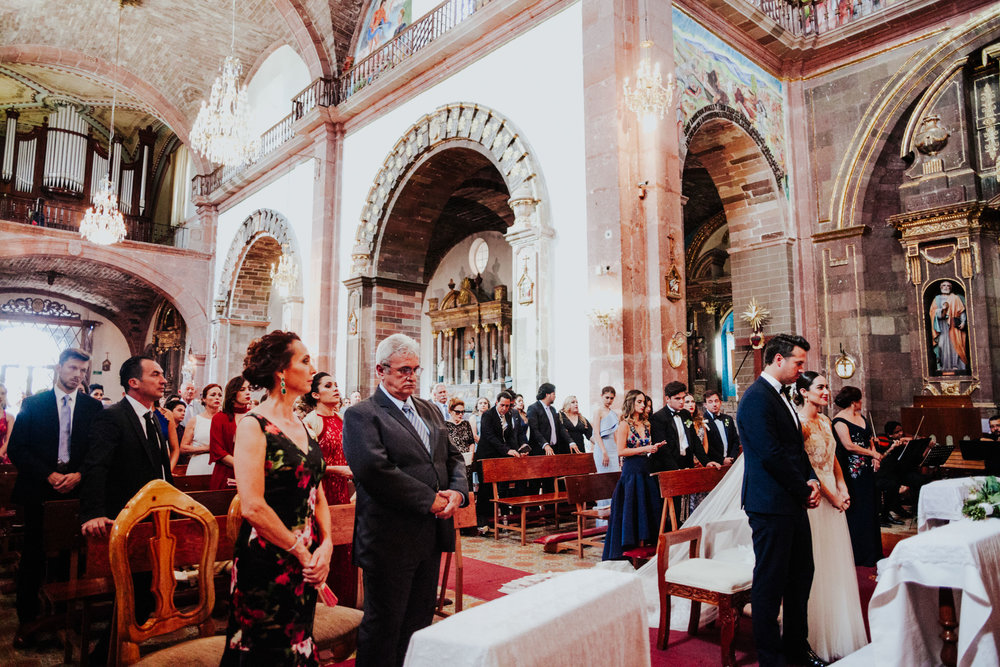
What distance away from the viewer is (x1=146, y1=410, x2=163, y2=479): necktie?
321 cm

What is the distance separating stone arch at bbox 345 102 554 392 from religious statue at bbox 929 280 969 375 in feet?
18.8

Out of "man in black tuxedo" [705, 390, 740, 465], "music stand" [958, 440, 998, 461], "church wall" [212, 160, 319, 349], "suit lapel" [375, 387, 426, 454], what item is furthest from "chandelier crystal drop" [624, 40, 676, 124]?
"church wall" [212, 160, 319, 349]

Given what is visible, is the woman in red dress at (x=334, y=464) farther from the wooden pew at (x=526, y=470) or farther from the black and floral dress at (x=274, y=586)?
the wooden pew at (x=526, y=470)

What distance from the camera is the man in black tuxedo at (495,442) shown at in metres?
6.98

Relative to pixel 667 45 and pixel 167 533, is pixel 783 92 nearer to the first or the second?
pixel 667 45

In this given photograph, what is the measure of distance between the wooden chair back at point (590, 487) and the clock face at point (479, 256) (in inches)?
452

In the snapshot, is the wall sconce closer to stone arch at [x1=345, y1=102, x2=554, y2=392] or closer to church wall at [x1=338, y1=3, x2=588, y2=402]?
church wall at [x1=338, y1=3, x2=588, y2=402]

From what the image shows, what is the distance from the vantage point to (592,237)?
26.0ft

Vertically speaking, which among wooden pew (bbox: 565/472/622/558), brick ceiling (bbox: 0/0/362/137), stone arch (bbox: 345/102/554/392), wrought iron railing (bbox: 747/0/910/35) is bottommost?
wooden pew (bbox: 565/472/622/558)

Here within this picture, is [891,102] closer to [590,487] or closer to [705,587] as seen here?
[590,487]

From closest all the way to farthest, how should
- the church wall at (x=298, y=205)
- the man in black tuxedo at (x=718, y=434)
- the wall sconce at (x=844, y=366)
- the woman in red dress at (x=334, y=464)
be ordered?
the woman in red dress at (x=334, y=464), the man in black tuxedo at (x=718, y=434), the wall sconce at (x=844, y=366), the church wall at (x=298, y=205)

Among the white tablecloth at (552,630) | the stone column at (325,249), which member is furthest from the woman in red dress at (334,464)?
the stone column at (325,249)

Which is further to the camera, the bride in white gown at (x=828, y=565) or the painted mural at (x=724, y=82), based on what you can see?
the painted mural at (x=724, y=82)

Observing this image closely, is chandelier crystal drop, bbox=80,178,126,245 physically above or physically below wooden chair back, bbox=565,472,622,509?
above
